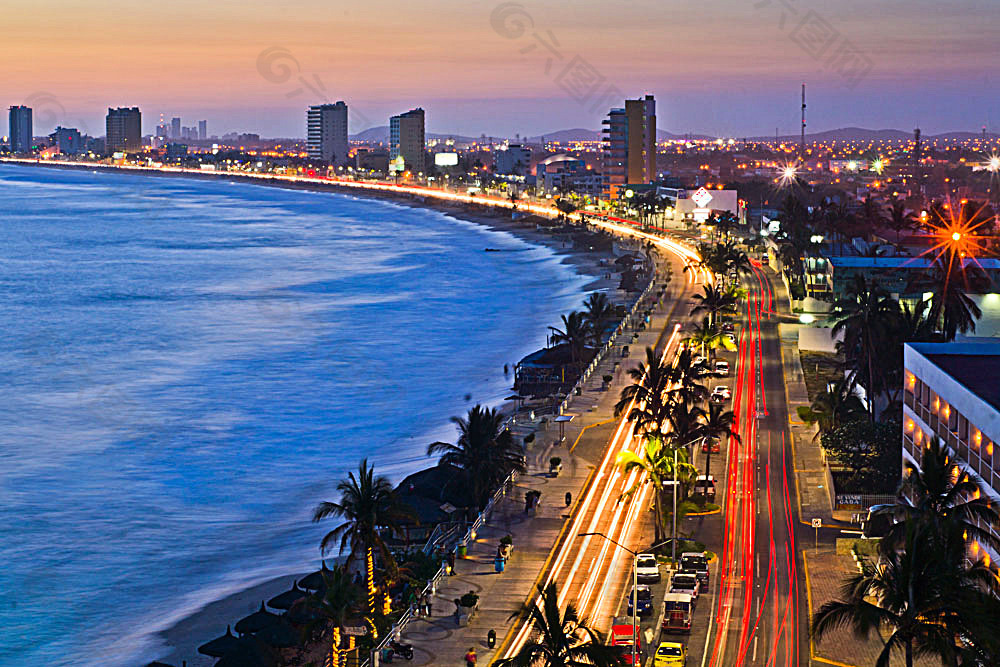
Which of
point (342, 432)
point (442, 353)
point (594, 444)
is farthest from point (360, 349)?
point (594, 444)

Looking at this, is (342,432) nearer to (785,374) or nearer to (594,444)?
(594,444)

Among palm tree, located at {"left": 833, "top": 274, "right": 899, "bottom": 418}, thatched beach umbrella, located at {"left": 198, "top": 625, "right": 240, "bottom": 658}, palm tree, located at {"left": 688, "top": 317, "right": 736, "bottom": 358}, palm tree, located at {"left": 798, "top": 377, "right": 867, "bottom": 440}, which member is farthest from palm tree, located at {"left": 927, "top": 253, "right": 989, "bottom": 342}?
thatched beach umbrella, located at {"left": 198, "top": 625, "right": 240, "bottom": 658}

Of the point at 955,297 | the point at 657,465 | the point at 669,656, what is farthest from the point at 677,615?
the point at 955,297

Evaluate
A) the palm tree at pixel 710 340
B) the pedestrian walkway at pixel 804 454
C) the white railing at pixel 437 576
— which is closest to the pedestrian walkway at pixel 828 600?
the pedestrian walkway at pixel 804 454

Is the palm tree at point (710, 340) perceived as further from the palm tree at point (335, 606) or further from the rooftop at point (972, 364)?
the palm tree at point (335, 606)

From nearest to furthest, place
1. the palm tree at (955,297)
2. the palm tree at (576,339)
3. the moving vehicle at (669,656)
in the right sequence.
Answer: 1. the moving vehicle at (669,656)
2. the palm tree at (955,297)
3. the palm tree at (576,339)

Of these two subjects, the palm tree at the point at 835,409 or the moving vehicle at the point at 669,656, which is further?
the palm tree at the point at 835,409

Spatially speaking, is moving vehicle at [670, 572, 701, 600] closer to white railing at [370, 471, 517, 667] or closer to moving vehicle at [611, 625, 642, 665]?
moving vehicle at [611, 625, 642, 665]
